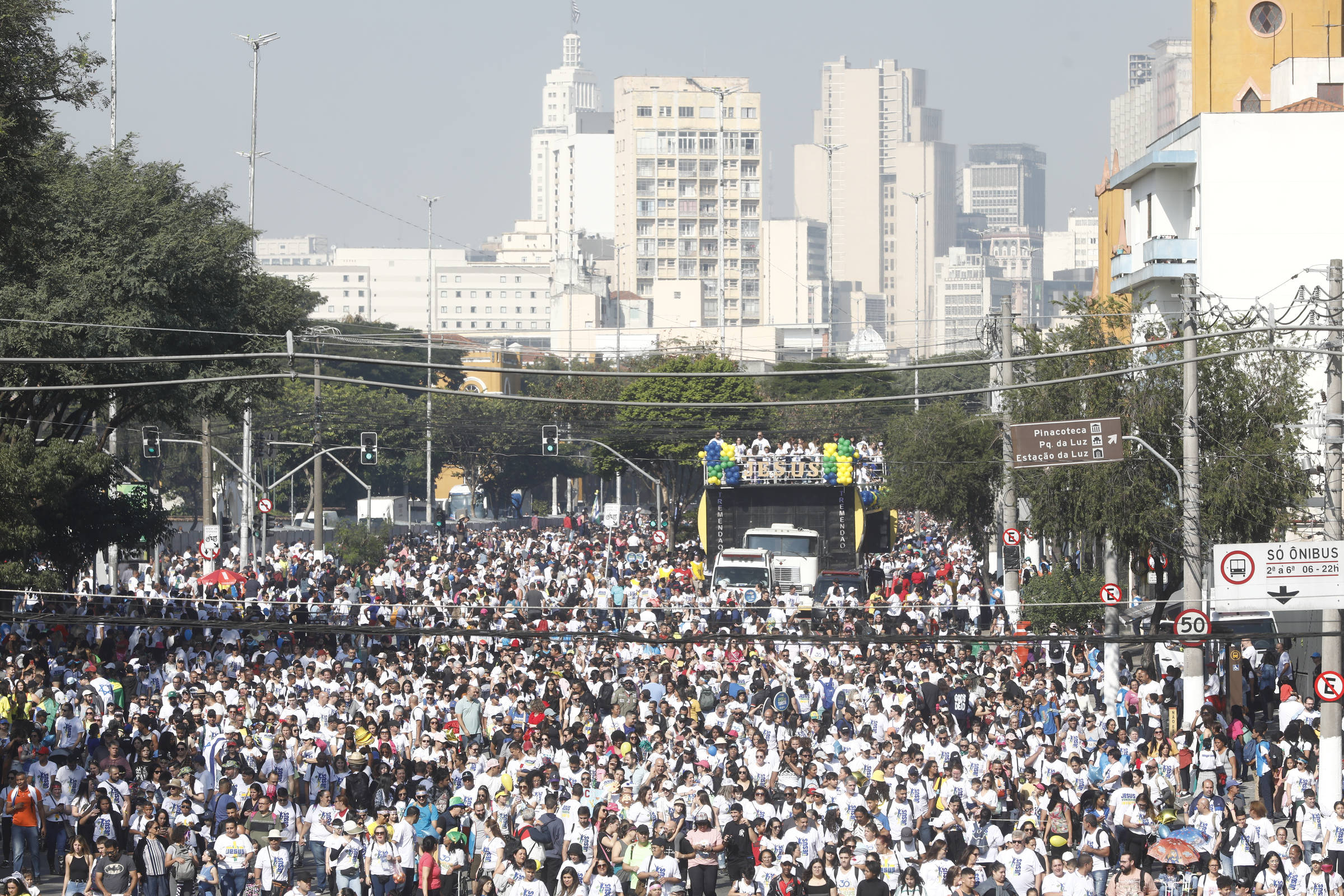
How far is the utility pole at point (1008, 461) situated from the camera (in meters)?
29.5

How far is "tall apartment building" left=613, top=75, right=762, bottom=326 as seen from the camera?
577ft

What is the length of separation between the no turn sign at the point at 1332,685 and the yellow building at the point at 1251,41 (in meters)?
37.4

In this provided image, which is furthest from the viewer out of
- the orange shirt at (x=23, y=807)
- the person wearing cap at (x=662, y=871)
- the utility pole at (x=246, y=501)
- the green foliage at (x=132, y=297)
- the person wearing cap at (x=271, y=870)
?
the utility pole at (x=246, y=501)

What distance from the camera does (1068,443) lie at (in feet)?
79.1

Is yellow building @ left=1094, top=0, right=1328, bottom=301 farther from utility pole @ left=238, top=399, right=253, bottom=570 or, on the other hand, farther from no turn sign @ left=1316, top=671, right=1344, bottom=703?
no turn sign @ left=1316, top=671, right=1344, bottom=703

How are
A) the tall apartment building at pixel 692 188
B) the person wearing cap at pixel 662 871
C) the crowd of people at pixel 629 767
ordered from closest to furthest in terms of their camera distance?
the person wearing cap at pixel 662 871 < the crowd of people at pixel 629 767 < the tall apartment building at pixel 692 188

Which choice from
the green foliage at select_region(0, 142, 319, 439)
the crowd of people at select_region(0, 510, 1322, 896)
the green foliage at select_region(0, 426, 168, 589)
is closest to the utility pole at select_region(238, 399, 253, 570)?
the green foliage at select_region(0, 426, 168, 589)

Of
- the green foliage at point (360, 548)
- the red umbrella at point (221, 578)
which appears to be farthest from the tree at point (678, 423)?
the red umbrella at point (221, 578)

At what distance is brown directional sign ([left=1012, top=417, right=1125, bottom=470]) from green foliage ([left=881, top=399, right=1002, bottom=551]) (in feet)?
54.8

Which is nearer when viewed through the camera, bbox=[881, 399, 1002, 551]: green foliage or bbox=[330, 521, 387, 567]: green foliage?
bbox=[881, 399, 1002, 551]: green foliage

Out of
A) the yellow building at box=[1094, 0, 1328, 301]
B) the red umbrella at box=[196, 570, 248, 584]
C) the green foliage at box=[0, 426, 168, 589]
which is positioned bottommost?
the red umbrella at box=[196, 570, 248, 584]

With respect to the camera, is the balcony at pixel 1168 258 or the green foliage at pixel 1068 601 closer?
the green foliage at pixel 1068 601

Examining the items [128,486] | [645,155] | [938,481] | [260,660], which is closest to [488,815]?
[260,660]

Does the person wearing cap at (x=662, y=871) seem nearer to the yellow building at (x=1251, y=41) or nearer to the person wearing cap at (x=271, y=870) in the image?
the person wearing cap at (x=271, y=870)
